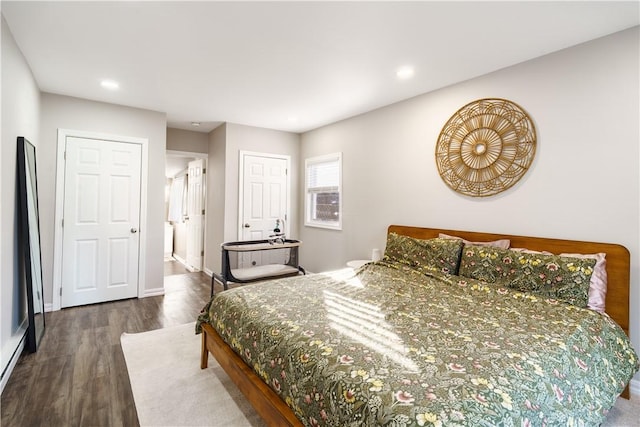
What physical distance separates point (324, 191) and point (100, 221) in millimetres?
3079

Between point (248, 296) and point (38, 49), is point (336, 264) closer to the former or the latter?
point (248, 296)

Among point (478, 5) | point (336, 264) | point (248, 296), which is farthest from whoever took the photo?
point (336, 264)

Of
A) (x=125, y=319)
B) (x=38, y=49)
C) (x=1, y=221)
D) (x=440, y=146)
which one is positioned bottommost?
(x=125, y=319)

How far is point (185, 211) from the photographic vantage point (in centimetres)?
668

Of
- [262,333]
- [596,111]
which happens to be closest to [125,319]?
[262,333]

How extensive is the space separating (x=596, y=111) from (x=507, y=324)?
1.83 m

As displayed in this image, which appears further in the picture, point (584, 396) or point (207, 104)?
point (207, 104)

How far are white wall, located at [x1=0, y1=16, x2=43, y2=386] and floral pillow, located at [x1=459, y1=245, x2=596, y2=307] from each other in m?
3.58

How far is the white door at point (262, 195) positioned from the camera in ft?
15.9

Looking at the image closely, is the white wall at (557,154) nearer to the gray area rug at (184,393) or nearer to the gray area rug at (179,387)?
the gray area rug at (184,393)

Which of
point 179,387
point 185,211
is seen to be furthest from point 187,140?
point 179,387

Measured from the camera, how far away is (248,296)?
212 cm

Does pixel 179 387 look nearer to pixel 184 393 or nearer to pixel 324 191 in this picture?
A: pixel 184 393

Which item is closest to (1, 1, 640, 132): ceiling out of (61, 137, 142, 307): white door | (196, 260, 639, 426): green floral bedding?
(61, 137, 142, 307): white door
